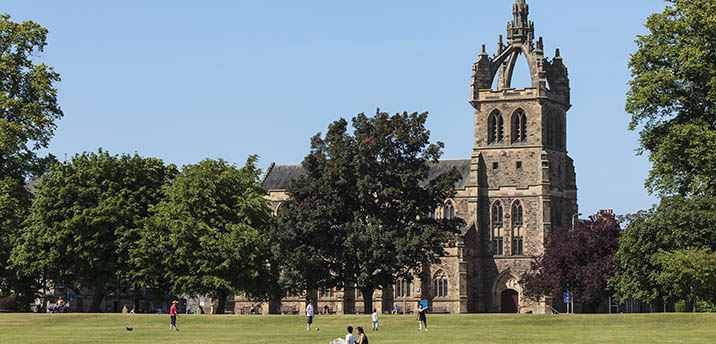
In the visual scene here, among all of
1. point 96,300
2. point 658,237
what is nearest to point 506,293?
point 658,237

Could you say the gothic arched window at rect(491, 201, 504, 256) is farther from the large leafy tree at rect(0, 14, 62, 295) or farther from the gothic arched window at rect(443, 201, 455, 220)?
the large leafy tree at rect(0, 14, 62, 295)

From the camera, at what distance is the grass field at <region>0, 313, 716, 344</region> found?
4656cm

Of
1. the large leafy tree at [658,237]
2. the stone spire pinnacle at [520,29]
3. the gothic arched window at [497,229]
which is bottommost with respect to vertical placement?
the large leafy tree at [658,237]

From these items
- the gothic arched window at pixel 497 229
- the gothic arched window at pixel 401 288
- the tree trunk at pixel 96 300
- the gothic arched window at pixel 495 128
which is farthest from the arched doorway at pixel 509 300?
the tree trunk at pixel 96 300

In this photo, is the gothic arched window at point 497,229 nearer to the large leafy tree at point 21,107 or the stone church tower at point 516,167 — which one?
the stone church tower at point 516,167

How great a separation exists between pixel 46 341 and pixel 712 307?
41.2 metres

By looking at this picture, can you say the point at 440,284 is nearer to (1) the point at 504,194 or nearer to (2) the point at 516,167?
(1) the point at 504,194

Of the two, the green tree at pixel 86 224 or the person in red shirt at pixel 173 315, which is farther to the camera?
the green tree at pixel 86 224

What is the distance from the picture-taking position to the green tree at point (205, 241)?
2825 inches

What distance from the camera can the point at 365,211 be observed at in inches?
2763

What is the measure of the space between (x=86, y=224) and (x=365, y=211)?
59.2 ft

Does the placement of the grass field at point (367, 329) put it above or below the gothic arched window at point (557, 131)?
below

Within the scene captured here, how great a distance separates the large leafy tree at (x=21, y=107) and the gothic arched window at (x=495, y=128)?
162ft

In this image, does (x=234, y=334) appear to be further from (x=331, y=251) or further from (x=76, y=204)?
(x=76, y=204)
